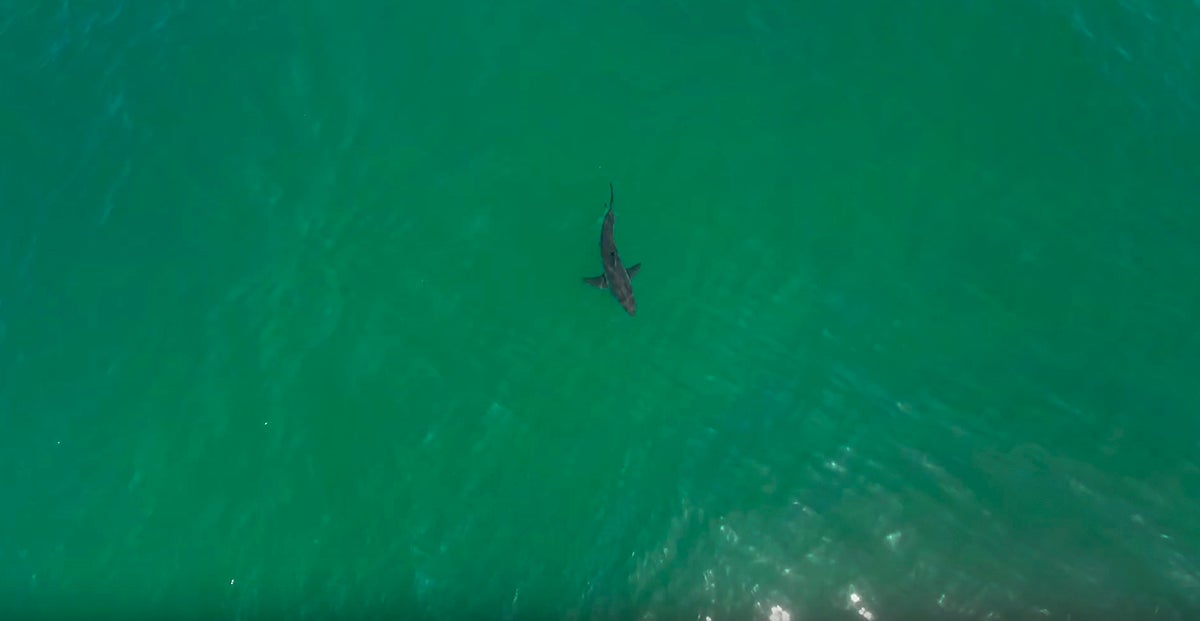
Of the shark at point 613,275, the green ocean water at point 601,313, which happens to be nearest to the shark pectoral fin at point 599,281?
the shark at point 613,275

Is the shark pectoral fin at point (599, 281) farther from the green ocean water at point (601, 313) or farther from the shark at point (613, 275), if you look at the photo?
the green ocean water at point (601, 313)

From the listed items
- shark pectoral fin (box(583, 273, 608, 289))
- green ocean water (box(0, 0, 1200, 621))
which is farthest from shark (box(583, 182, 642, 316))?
green ocean water (box(0, 0, 1200, 621))

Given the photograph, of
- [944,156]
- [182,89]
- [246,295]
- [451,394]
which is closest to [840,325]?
[944,156]

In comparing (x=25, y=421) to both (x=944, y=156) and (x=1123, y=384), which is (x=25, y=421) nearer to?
(x=944, y=156)

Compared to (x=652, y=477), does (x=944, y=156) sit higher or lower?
higher

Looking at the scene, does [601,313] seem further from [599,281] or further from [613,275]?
[613,275]

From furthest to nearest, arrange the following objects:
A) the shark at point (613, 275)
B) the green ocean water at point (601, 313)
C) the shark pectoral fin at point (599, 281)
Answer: the shark pectoral fin at point (599, 281)
the shark at point (613, 275)
the green ocean water at point (601, 313)
